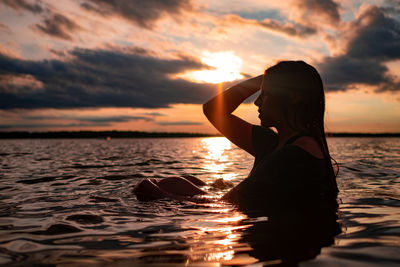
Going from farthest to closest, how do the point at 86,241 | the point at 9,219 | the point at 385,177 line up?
the point at 385,177
the point at 9,219
the point at 86,241

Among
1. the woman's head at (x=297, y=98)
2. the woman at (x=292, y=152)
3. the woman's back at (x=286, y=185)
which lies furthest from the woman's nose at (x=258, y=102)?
the woman's back at (x=286, y=185)

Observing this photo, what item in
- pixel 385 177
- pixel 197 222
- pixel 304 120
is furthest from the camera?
pixel 385 177

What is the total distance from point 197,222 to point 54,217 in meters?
1.89

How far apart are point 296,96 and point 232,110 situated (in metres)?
1.11

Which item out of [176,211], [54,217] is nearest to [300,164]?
[176,211]

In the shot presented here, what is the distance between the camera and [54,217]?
13.6 feet

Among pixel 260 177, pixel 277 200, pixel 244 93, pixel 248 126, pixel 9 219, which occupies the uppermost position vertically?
pixel 244 93

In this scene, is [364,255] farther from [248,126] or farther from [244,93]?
[244,93]

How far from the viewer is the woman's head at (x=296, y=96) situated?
10.8ft

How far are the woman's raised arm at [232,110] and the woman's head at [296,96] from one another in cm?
71

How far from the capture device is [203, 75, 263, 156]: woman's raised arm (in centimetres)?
414

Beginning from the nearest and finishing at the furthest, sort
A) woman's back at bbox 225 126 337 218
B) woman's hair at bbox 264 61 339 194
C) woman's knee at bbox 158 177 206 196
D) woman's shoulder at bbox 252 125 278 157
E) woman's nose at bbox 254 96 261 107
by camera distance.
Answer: woman's back at bbox 225 126 337 218 → woman's hair at bbox 264 61 339 194 → woman's nose at bbox 254 96 261 107 → woman's shoulder at bbox 252 125 278 157 → woman's knee at bbox 158 177 206 196

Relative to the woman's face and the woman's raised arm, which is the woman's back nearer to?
the woman's face

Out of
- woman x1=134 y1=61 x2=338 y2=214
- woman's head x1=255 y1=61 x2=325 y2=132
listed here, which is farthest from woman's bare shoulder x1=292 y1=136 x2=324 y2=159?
woman's head x1=255 y1=61 x2=325 y2=132
